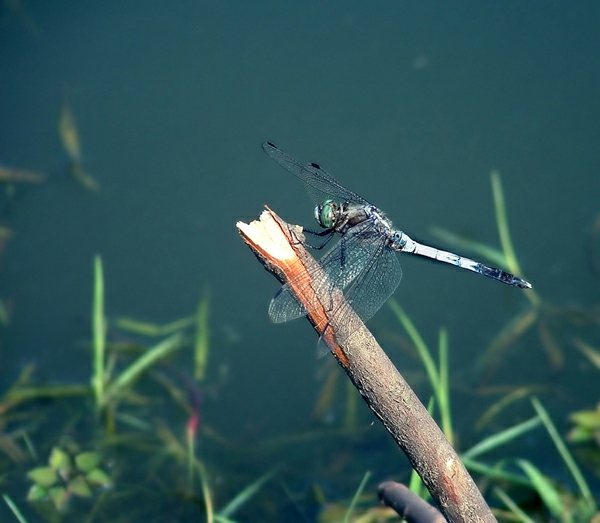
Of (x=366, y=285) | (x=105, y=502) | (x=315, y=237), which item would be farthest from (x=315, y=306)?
(x=105, y=502)

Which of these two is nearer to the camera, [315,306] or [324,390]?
[315,306]

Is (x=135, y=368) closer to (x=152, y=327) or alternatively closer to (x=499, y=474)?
(x=152, y=327)

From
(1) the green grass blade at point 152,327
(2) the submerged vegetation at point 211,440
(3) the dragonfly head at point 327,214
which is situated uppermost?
(3) the dragonfly head at point 327,214

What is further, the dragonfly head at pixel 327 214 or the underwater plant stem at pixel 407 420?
the dragonfly head at pixel 327 214

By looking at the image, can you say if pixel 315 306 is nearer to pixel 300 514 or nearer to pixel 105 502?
pixel 300 514


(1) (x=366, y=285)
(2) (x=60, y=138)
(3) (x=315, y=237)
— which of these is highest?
(2) (x=60, y=138)

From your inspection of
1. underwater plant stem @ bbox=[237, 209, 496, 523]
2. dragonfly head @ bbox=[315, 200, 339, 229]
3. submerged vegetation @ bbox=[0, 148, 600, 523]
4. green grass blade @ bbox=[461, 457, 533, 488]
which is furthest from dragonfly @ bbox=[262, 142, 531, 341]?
green grass blade @ bbox=[461, 457, 533, 488]

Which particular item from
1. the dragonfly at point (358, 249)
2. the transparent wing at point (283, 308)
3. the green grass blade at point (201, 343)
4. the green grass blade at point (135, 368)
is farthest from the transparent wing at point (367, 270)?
the green grass blade at point (201, 343)

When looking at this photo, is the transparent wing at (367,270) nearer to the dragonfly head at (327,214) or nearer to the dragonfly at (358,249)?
the dragonfly at (358,249)
